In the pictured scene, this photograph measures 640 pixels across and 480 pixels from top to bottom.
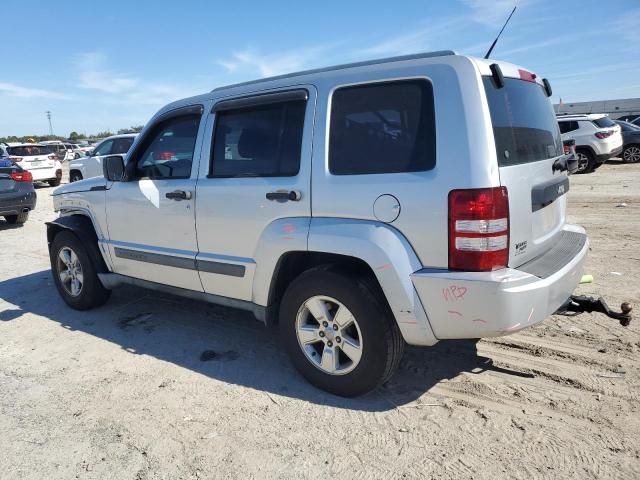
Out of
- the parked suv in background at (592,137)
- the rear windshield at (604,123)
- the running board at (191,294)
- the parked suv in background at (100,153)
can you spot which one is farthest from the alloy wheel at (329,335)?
the rear windshield at (604,123)

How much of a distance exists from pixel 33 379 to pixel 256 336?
67.8 inches

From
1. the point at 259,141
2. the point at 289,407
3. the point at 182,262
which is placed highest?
the point at 259,141

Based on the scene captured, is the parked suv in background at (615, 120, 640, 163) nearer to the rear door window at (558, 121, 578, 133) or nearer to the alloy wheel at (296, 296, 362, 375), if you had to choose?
the rear door window at (558, 121, 578, 133)

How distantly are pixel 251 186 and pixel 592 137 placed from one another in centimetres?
1446

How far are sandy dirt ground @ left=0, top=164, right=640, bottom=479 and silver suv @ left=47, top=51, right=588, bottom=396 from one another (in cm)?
40

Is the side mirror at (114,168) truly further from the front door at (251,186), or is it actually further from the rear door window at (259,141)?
the rear door window at (259,141)

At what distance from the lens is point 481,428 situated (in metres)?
2.78

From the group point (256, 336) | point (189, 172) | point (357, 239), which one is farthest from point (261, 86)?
point (256, 336)

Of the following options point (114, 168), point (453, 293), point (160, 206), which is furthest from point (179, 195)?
point (453, 293)

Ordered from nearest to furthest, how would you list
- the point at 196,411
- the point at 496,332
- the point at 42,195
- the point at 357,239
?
the point at 496,332
the point at 357,239
the point at 196,411
the point at 42,195

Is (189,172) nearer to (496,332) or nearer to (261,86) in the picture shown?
(261,86)

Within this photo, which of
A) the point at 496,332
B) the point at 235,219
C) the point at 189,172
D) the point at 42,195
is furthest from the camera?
the point at 42,195

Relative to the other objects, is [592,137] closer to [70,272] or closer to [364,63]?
[364,63]

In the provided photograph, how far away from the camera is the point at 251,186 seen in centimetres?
341
